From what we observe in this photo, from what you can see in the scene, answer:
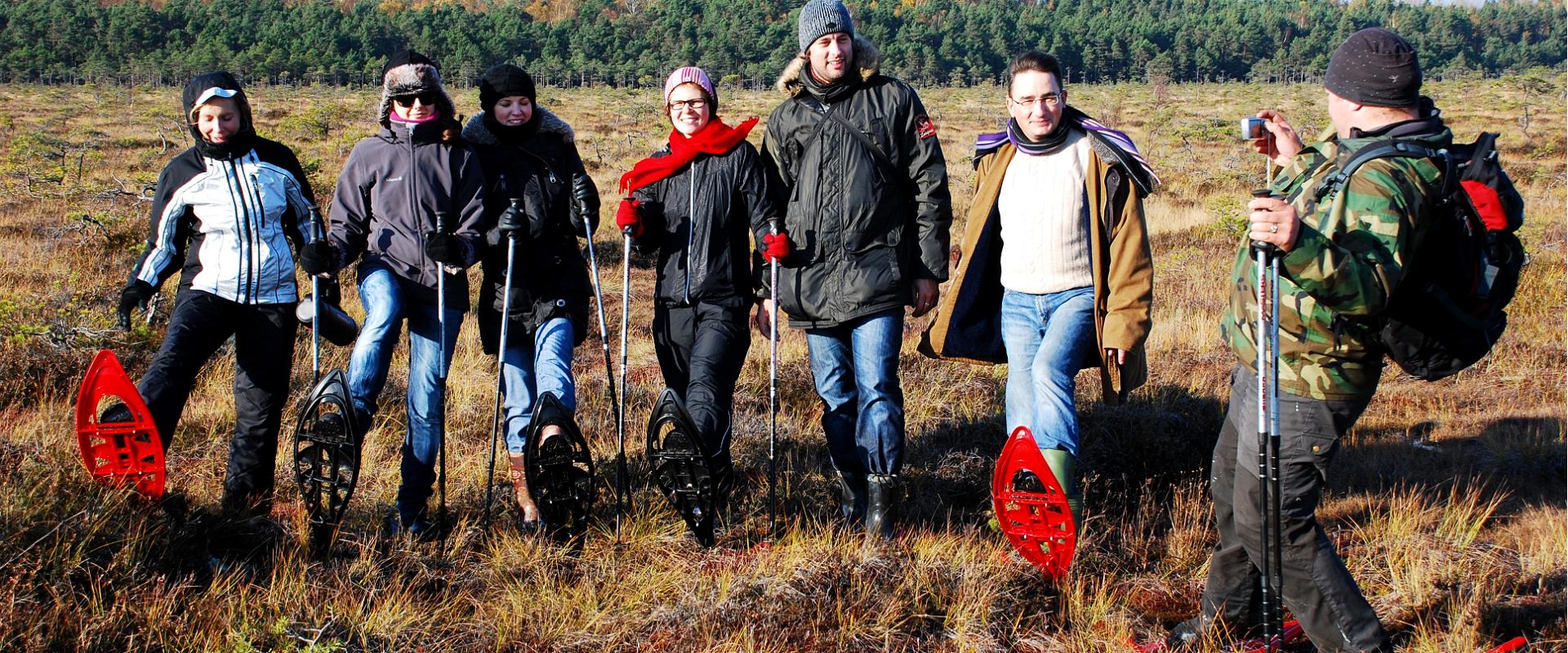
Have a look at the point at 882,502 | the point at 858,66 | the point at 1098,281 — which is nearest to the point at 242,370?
the point at 882,502

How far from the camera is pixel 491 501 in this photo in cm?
472

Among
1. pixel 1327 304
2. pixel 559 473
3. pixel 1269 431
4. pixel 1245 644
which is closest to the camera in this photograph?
pixel 1327 304

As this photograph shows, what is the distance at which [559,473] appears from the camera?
4074mm

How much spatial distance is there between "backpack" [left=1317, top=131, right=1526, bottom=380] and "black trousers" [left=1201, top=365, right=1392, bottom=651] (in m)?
0.25

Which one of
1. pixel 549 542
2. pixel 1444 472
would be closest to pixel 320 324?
pixel 549 542

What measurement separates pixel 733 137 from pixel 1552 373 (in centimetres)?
643

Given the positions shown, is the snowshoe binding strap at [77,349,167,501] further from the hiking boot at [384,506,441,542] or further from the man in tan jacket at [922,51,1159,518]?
the man in tan jacket at [922,51,1159,518]

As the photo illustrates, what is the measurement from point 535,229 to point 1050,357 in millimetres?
2095

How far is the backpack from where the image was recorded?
9.27ft

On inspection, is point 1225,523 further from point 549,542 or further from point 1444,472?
point 1444,472

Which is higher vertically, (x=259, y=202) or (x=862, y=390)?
(x=259, y=202)

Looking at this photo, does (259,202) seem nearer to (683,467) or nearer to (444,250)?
(444,250)

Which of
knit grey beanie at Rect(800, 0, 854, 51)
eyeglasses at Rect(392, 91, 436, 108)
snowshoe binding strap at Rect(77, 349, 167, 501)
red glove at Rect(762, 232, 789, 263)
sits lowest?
snowshoe binding strap at Rect(77, 349, 167, 501)

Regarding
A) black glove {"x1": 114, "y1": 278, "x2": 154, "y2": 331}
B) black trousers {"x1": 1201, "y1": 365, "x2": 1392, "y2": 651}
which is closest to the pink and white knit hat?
black glove {"x1": 114, "y1": 278, "x2": 154, "y2": 331}
